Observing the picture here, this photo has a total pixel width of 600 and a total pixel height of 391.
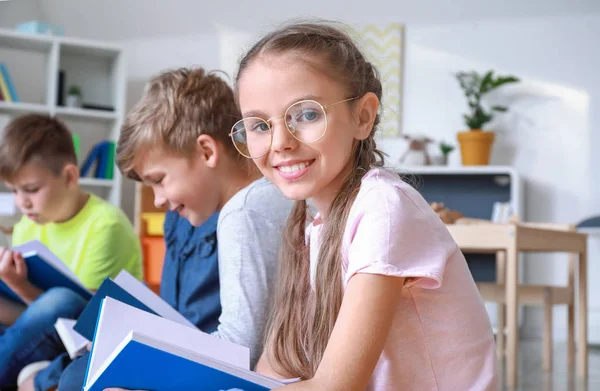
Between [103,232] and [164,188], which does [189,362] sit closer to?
[164,188]

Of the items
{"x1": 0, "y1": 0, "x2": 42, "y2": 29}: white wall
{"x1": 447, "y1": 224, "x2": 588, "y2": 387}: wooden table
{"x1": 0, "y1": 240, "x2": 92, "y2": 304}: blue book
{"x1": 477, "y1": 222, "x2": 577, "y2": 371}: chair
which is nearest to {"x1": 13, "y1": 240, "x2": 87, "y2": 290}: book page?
{"x1": 0, "y1": 240, "x2": 92, "y2": 304}: blue book

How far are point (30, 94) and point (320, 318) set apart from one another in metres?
4.25

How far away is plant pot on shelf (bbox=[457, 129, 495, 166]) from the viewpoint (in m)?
4.41

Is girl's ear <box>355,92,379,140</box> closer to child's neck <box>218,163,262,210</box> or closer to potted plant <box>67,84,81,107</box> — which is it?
child's neck <box>218,163,262,210</box>

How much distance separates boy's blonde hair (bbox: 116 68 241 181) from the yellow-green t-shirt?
583 mm

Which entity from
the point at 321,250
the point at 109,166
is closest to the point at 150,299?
the point at 321,250

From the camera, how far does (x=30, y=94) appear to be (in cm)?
480

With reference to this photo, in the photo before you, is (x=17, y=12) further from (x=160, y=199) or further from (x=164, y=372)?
(x=164, y=372)

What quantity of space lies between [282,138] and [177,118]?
572 millimetres

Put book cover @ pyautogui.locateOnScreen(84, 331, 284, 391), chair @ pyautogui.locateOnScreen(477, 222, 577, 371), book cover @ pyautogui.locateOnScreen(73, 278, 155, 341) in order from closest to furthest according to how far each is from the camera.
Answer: book cover @ pyautogui.locateOnScreen(84, 331, 284, 391), book cover @ pyautogui.locateOnScreen(73, 278, 155, 341), chair @ pyautogui.locateOnScreen(477, 222, 577, 371)

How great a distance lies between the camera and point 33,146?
2.17 meters

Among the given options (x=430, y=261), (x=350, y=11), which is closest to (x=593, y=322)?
(x=350, y=11)

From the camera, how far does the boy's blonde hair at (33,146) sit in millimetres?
2148

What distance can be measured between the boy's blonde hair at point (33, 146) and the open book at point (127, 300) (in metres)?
0.90
